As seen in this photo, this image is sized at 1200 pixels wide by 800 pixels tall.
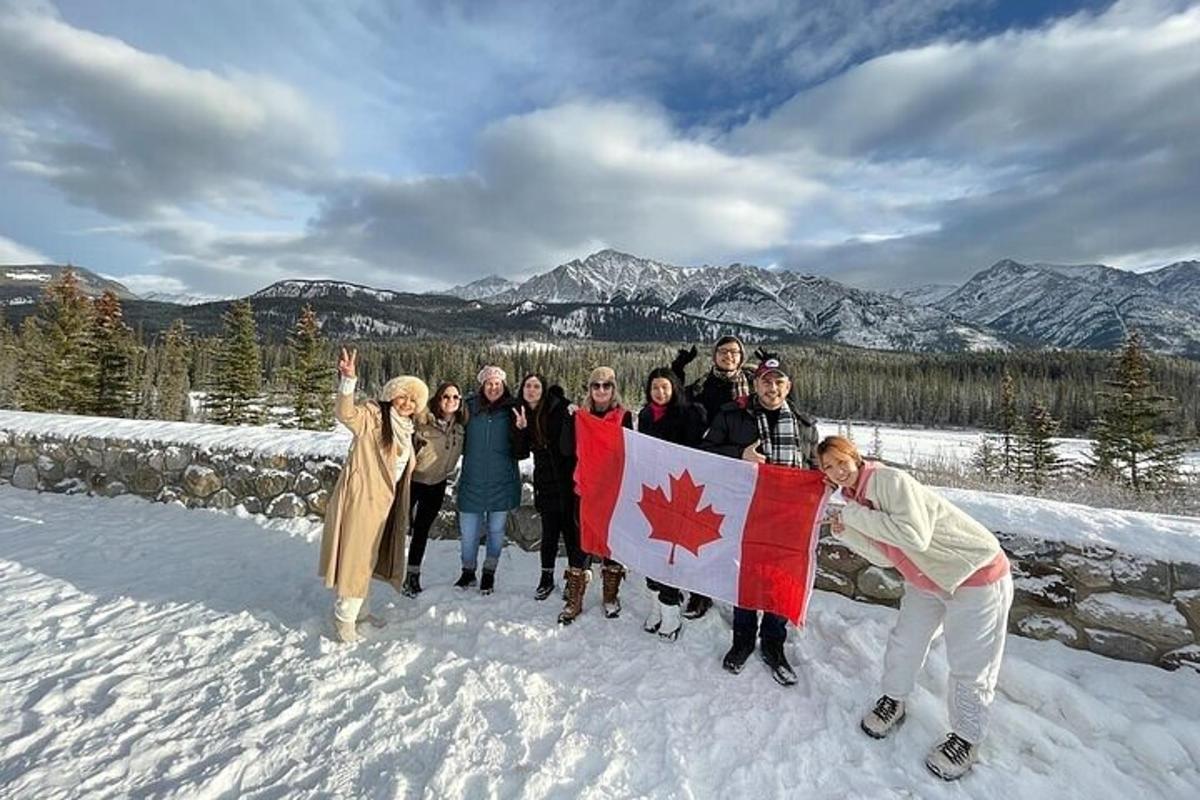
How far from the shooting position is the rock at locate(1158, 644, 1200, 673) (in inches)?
146

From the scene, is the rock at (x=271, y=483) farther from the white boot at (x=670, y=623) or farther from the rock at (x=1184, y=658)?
the rock at (x=1184, y=658)

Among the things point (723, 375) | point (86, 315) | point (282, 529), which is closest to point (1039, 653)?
point (723, 375)

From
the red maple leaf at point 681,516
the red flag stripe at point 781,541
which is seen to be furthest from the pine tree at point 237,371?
the red flag stripe at point 781,541

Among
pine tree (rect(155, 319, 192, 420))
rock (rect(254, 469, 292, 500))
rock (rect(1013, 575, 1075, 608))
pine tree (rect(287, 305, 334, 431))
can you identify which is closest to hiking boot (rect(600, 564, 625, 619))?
rock (rect(1013, 575, 1075, 608))

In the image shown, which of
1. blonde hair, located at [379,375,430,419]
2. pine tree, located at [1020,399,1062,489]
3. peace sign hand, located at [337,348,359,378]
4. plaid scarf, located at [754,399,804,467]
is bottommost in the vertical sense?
pine tree, located at [1020,399,1062,489]

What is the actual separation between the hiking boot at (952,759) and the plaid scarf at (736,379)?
8.25 feet

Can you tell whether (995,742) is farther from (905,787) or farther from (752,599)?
(752,599)

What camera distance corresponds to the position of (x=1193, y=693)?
3594mm

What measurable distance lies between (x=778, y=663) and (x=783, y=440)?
5.13 feet

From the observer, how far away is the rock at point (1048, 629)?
159 inches

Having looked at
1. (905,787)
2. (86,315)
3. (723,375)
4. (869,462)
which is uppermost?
(86,315)

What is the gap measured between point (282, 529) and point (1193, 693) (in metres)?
7.95

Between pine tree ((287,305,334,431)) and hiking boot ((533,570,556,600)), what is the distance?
29.2 meters

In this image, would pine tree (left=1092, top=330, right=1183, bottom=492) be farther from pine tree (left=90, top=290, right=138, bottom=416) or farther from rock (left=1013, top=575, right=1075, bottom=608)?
pine tree (left=90, top=290, right=138, bottom=416)
